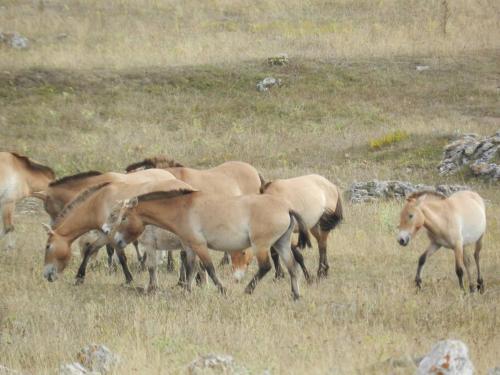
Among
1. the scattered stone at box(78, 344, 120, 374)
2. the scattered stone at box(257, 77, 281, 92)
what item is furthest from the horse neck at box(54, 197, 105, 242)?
the scattered stone at box(257, 77, 281, 92)

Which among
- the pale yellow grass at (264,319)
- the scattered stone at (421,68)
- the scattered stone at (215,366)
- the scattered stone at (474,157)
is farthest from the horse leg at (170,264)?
the scattered stone at (421,68)

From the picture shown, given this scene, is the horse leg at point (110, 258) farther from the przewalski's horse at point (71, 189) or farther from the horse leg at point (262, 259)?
the horse leg at point (262, 259)

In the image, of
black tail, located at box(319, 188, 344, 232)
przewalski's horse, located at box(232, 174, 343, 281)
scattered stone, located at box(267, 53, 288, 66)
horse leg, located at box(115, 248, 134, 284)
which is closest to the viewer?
horse leg, located at box(115, 248, 134, 284)

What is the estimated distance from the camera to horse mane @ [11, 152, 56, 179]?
1502 centimetres

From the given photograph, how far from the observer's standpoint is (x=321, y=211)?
43.6 feet

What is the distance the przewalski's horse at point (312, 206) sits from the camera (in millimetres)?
12875

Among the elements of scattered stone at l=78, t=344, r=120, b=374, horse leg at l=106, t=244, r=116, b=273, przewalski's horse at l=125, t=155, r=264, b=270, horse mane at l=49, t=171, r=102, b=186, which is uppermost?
scattered stone at l=78, t=344, r=120, b=374

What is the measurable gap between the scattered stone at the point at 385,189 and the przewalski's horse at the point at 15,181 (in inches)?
249

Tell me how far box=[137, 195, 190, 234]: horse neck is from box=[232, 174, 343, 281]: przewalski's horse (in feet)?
5.47

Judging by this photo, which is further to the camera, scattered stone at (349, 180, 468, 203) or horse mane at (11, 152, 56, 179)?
scattered stone at (349, 180, 468, 203)

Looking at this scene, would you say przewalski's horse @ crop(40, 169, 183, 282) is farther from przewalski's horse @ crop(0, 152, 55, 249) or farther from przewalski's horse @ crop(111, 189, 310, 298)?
przewalski's horse @ crop(0, 152, 55, 249)

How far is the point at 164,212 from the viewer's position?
37.3 ft

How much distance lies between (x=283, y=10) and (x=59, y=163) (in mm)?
16990

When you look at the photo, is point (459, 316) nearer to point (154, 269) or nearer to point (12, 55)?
point (154, 269)
